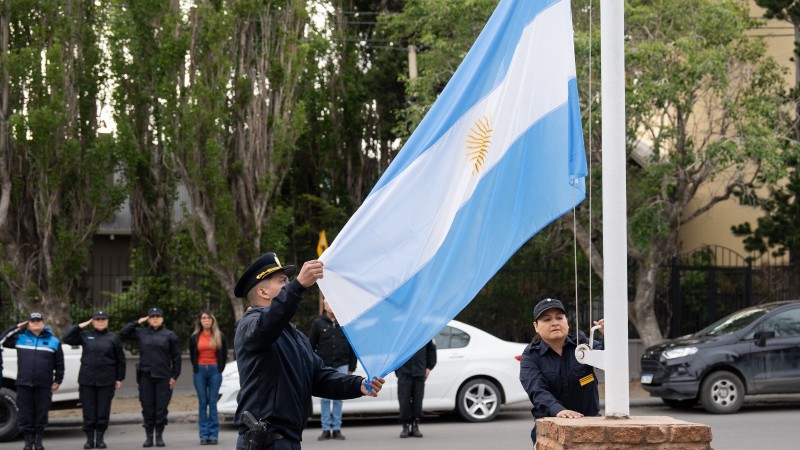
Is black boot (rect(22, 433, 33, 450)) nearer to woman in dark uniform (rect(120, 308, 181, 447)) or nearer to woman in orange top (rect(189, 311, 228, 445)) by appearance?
woman in dark uniform (rect(120, 308, 181, 447))

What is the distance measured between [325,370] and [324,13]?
837 inches

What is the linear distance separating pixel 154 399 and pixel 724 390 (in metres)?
8.63

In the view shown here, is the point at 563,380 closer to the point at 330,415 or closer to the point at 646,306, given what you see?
the point at 330,415

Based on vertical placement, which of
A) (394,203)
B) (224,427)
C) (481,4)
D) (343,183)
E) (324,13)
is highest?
(324,13)

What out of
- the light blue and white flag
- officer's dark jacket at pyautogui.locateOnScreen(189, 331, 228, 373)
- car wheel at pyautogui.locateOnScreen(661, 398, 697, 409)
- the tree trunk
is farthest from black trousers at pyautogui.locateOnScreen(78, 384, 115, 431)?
the tree trunk

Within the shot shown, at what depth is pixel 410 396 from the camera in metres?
15.1

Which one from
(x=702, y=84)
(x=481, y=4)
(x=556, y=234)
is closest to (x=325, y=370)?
(x=481, y=4)

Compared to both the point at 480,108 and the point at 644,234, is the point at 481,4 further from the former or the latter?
the point at 480,108

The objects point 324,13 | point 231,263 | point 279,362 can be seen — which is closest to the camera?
point 279,362

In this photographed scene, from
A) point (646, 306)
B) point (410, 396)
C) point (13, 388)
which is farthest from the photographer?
point (646, 306)

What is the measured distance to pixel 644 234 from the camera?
2062 centimetres

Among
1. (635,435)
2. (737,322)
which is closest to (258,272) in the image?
(635,435)

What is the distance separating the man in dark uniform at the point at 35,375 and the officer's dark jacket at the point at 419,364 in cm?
450

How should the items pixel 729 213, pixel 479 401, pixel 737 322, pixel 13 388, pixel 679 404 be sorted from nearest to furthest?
1. pixel 13 388
2. pixel 479 401
3. pixel 737 322
4. pixel 679 404
5. pixel 729 213
